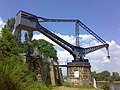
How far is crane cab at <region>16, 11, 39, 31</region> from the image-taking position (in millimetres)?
55594

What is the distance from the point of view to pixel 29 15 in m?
59.0

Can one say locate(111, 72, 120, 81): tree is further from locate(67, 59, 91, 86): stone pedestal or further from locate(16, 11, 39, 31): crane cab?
locate(16, 11, 39, 31): crane cab

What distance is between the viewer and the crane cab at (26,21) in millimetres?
55594

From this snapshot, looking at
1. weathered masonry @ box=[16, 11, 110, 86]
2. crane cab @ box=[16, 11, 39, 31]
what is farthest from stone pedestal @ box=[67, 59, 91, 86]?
crane cab @ box=[16, 11, 39, 31]

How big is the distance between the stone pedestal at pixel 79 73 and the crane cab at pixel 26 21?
49.9ft

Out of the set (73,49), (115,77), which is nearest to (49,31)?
(73,49)

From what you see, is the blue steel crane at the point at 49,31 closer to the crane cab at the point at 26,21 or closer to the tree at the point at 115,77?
the crane cab at the point at 26,21

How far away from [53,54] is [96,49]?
17436 millimetres

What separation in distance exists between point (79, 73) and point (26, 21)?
1952 cm

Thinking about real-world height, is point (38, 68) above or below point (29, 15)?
below

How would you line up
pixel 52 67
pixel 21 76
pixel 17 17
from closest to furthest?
1. pixel 21 76
2. pixel 17 17
3. pixel 52 67

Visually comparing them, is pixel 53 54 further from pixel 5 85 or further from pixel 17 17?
pixel 5 85

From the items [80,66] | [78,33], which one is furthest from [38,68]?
[78,33]

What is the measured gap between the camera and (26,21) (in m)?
56.8
